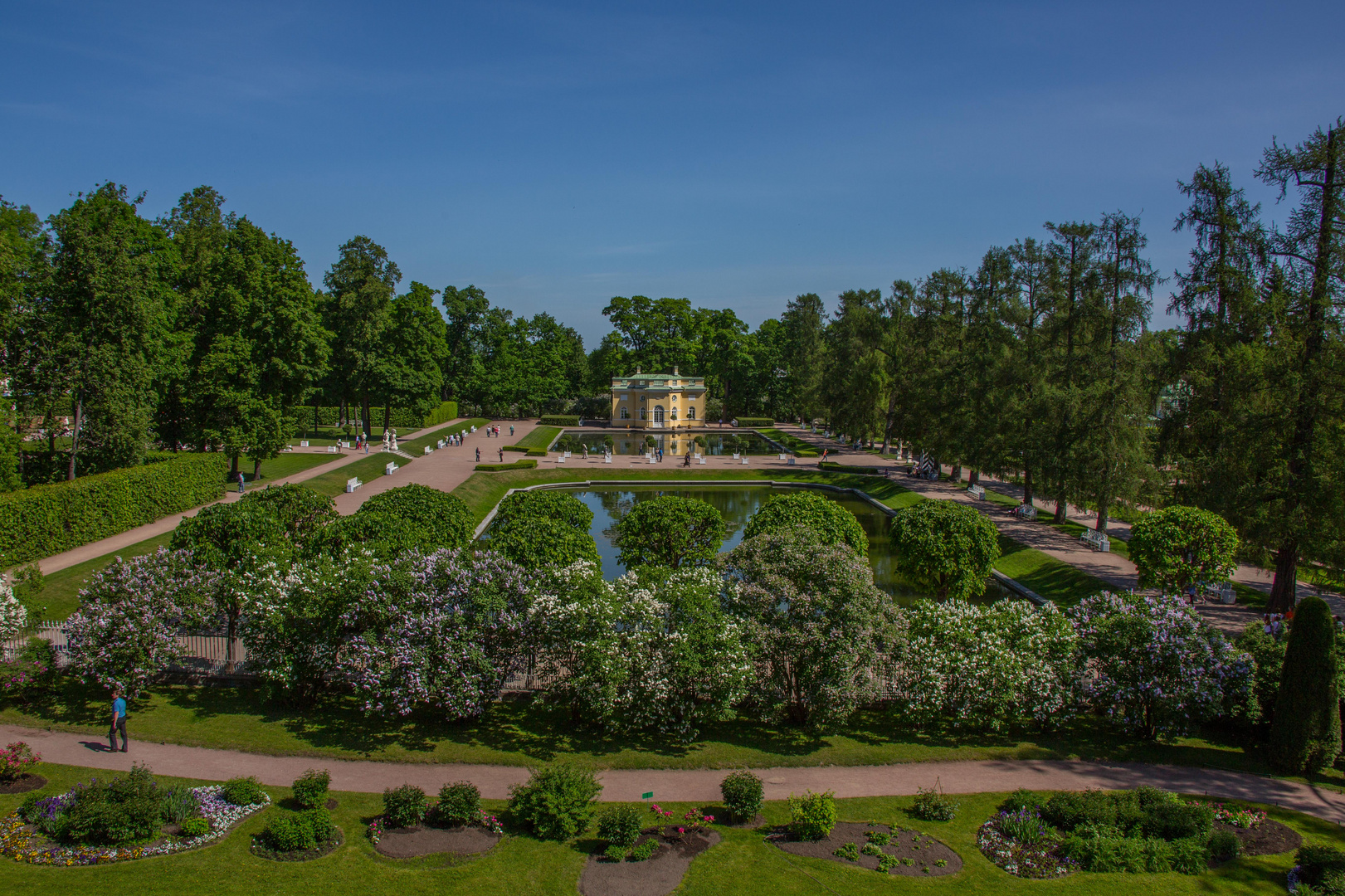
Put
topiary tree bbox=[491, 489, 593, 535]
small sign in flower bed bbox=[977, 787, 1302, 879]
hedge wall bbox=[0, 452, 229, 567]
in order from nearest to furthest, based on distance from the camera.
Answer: small sign in flower bed bbox=[977, 787, 1302, 879]
topiary tree bbox=[491, 489, 593, 535]
hedge wall bbox=[0, 452, 229, 567]

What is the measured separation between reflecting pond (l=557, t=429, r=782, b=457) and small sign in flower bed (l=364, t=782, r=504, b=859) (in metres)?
49.3

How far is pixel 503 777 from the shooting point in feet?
43.6

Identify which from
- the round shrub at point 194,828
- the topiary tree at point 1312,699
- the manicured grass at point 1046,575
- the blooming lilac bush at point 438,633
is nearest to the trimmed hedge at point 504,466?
the manicured grass at point 1046,575

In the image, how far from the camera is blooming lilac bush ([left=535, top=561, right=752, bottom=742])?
13953 millimetres

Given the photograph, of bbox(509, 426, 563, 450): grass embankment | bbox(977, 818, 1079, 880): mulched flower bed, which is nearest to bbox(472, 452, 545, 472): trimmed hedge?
bbox(509, 426, 563, 450): grass embankment

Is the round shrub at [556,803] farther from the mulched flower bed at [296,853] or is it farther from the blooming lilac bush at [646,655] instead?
the mulched flower bed at [296,853]

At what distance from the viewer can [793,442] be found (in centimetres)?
6862

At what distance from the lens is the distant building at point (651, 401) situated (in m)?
80.8

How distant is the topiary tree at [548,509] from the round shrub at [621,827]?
33.5 feet

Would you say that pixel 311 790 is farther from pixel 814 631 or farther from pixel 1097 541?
pixel 1097 541

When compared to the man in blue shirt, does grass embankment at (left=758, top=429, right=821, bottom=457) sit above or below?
above

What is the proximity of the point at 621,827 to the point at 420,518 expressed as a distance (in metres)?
11.8

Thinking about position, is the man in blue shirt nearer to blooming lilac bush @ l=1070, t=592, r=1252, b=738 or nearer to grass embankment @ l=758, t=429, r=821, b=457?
blooming lilac bush @ l=1070, t=592, r=1252, b=738

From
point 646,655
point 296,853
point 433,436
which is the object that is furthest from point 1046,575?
point 433,436
